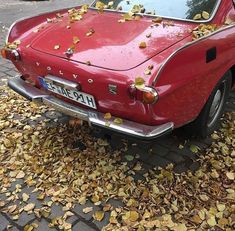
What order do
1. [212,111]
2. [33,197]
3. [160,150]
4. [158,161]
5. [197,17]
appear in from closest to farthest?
[33,197]
[197,17]
[158,161]
[160,150]
[212,111]

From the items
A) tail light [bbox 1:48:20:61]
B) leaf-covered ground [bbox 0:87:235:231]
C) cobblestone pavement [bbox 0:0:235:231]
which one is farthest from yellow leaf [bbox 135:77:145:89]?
tail light [bbox 1:48:20:61]

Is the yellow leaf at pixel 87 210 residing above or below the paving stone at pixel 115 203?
above

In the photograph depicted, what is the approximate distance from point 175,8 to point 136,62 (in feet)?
3.29

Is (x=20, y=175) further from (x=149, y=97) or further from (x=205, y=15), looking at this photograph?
(x=205, y=15)

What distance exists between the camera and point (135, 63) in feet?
9.05

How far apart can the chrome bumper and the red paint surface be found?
0.06 m

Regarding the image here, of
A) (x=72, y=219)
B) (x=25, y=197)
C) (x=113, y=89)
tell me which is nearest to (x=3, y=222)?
(x=25, y=197)

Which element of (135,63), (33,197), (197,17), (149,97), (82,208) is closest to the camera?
(149,97)

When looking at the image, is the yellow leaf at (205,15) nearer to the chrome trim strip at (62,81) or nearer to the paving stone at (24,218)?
the chrome trim strip at (62,81)

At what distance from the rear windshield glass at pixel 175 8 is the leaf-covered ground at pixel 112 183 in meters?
1.30

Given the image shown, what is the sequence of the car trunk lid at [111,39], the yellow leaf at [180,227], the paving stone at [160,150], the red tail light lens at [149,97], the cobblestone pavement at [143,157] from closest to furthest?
the red tail light lens at [149,97] < the yellow leaf at [180,227] < the cobblestone pavement at [143,157] < the car trunk lid at [111,39] < the paving stone at [160,150]

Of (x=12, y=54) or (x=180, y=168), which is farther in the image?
(x=12, y=54)

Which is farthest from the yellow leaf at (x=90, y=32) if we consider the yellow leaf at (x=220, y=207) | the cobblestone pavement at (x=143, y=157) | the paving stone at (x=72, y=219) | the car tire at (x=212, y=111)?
the yellow leaf at (x=220, y=207)

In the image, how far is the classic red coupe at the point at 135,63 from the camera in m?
2.69
